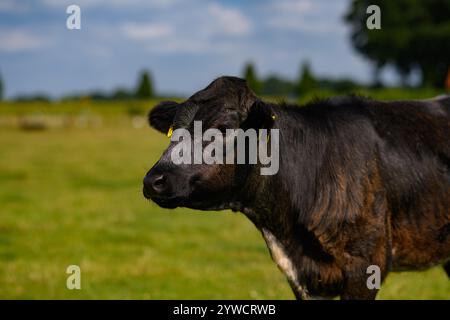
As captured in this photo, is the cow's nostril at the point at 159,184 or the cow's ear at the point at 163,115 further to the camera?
the cow's ear at the point at 163,115

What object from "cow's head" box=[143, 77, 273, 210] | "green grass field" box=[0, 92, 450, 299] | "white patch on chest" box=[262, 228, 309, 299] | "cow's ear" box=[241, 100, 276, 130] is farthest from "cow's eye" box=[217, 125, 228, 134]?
"green grass field" box=[0, 92, 450, 299]

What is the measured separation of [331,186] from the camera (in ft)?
16.3

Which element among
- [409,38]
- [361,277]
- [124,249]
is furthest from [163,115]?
[409,38]

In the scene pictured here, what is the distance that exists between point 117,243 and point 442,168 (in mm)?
7286

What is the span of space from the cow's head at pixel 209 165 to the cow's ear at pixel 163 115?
0.36 meters

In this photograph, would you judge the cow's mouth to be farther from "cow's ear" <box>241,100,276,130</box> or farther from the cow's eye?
"cow's ear" <box>241,100,276,130</box>

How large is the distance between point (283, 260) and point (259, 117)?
3.79 feet

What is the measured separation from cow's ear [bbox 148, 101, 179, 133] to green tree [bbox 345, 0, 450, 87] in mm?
58165

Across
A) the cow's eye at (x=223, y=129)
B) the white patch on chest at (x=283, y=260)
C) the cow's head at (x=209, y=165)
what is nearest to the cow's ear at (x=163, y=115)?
the cow's head at (x=209, y=165)

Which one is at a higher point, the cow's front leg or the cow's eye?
the cow's eye

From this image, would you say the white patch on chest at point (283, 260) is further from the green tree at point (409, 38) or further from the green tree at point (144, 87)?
the green tree at point (144, 87)

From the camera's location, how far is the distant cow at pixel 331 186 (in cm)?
461

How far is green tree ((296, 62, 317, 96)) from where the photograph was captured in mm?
73762
